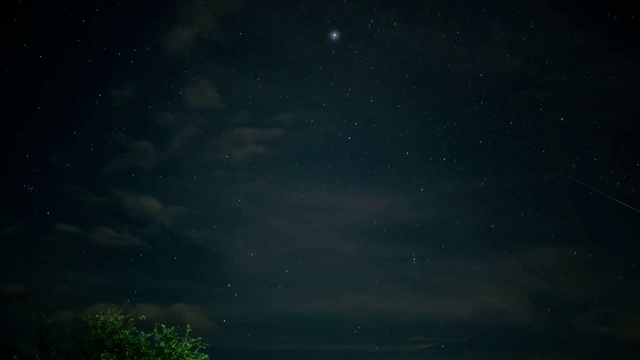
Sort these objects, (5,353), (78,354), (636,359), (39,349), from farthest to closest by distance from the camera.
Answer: (636,359) → (5,353) → (39,349) → (78,354)

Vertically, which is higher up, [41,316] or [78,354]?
[41,316]

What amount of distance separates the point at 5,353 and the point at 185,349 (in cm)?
1144

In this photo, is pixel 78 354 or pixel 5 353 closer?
pixel 78 354

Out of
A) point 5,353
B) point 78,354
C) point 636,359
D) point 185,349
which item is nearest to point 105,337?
point 78,354

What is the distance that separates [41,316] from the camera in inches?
1067

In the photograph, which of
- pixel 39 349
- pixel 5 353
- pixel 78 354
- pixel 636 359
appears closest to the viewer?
pixel 78 354

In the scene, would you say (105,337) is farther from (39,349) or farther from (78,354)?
(39,349)

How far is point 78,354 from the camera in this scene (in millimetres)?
24766

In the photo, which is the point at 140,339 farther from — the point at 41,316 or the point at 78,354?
the point at 41,316

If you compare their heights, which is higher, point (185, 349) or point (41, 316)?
point (41, 316)

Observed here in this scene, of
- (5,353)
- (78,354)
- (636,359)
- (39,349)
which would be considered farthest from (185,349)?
(636,359)

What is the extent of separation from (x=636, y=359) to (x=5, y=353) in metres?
58.0

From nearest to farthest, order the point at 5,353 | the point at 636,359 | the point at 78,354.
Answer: the point at 78,354
the point at 5,353
the point at 636,359

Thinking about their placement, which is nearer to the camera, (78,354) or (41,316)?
(78,354)
